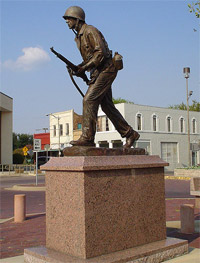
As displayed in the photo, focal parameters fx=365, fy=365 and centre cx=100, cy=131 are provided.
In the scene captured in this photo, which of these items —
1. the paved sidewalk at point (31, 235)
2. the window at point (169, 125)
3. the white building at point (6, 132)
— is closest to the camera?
the paved sidewalk at point (31, 235)

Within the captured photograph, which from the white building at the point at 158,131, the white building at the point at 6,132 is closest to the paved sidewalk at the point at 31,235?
the white building at the point at 158,131

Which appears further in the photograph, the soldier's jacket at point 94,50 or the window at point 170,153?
the window at point 170,153

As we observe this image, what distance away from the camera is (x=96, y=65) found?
5.16 metres

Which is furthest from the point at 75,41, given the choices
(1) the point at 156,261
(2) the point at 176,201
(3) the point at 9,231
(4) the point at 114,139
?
(4) the point at 114,139

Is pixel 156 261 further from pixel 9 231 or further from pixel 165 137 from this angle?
pixel 165 137

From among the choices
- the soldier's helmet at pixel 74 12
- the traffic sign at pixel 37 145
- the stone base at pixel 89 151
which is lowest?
the stone base at pixel 89 151

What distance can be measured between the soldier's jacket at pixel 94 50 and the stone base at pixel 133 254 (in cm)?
253

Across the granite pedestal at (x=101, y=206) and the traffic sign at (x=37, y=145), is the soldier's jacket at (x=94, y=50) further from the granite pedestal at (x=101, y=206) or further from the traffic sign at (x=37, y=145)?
the traffic sign at (x=37, y=145)

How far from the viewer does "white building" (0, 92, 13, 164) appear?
3909cm

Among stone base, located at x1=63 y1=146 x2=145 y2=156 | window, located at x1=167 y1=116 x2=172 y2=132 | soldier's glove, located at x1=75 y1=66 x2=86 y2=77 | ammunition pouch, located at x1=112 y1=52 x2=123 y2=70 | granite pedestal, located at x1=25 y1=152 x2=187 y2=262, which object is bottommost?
granite pedestal, located at x1=25 y1=152 x2=187 y2=262

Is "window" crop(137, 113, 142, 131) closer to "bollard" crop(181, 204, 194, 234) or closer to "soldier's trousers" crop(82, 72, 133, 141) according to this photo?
"bollard" crop(181, 204, 194, 234)

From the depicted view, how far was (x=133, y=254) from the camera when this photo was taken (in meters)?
4.57

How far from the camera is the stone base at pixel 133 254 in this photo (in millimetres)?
4367

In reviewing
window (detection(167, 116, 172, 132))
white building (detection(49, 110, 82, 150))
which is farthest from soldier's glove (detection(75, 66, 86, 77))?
white building (detection(49, 110, 82, 150))
